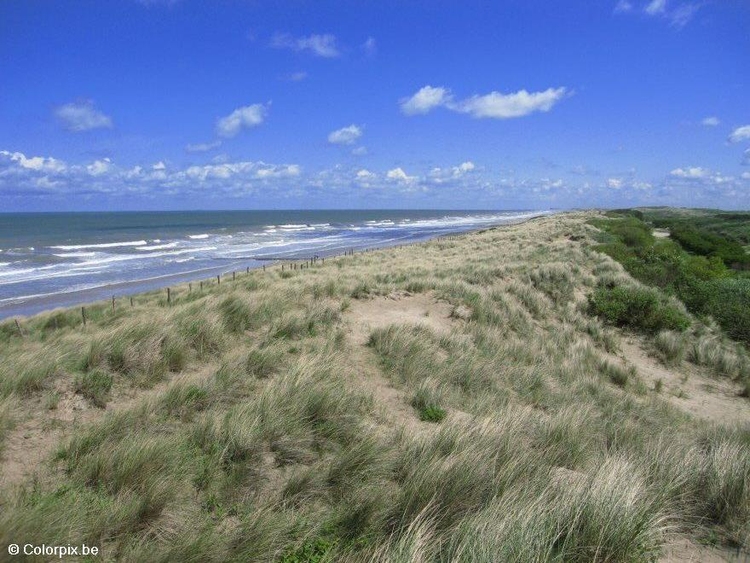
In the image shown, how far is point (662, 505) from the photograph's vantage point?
375cm

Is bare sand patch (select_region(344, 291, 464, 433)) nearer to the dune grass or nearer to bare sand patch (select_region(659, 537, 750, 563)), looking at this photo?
the dune grass

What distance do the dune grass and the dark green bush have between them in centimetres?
646

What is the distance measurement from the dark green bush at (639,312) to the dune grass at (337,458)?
6.46 metres

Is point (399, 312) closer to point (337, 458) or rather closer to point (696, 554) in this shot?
point (337, 458)

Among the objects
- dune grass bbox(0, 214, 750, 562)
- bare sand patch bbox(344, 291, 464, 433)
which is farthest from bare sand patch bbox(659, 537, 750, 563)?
bare sand patch bbox(344, 291, 464, 433)

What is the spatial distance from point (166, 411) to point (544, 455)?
13.5 ft

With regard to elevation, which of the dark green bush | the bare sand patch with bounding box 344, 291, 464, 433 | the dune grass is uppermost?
the dune grass

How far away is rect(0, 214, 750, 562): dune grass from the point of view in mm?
3223

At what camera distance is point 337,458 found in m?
4.55

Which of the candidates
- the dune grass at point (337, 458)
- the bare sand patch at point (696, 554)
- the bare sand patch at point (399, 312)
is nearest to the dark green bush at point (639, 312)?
the bare sand patch at point (399, 312)

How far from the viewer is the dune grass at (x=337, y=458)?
3223 mm

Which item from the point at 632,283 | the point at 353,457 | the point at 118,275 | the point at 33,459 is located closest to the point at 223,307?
the point at 33,459

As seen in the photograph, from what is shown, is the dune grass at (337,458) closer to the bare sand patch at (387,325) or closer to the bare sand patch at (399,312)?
the bare sand patch at (387,325)

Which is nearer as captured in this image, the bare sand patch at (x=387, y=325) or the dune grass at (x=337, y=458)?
the dune grass at (x=337, y=458)
